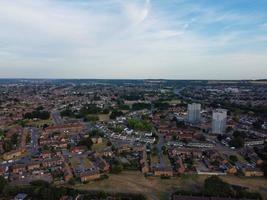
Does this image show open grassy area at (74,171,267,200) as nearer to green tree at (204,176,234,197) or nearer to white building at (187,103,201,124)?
green tree at (204,176,234,197)

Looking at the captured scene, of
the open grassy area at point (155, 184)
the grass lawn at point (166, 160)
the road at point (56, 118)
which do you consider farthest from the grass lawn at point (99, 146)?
the road at point (56, 118)

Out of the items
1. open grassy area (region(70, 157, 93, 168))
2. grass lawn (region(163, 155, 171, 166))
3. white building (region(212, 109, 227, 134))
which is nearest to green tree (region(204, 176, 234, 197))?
grass lawn (region(163, 155, 171, 166))

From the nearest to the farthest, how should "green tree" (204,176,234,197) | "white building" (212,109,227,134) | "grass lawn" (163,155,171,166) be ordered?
"green tree" (204,176,234,197)
"grass lawn" (163,155,171,166)
"white building" (212,109,227,134)

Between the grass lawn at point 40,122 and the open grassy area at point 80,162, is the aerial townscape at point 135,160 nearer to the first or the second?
the open grassy area at point 80,162

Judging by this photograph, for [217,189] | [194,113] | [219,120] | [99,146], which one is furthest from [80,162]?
[194,113]

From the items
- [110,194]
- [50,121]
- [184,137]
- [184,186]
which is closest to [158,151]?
[184,137]

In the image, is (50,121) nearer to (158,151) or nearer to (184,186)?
(158,151)

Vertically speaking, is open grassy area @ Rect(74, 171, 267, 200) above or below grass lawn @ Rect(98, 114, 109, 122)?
below

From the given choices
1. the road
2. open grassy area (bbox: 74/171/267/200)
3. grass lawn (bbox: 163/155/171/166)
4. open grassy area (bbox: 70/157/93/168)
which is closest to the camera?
open grassy area (bbox: 74/171/267/200)
